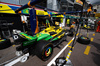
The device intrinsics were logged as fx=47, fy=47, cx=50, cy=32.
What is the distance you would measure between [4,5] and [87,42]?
7.66m

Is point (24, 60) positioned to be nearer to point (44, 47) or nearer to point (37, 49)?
point (37, 49)

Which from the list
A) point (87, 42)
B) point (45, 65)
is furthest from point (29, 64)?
point (87, 42)

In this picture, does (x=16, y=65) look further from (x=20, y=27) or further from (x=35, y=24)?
(x=20, y=27)

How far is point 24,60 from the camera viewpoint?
6.79ft

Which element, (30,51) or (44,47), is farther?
Result: (30,51)

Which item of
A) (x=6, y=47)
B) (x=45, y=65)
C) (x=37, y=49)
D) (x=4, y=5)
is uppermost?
(x=4, y=5)

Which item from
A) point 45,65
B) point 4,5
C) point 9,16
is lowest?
point 45,65

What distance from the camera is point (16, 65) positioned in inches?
73.9

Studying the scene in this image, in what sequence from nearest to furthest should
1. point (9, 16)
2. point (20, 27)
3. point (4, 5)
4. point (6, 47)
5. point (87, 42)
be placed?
point (6, 47) → point (87, 42) → point (4, 5) → point (9, 16) → point (20, 27)

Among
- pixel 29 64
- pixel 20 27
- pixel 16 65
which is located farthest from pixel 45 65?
pixel 20 27

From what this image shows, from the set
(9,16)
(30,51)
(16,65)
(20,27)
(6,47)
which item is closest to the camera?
(16,65)

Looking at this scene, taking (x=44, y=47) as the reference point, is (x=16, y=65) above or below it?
below

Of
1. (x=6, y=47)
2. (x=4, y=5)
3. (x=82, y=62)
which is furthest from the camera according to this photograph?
(x=4, y=5)

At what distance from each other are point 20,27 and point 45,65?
232 inches
